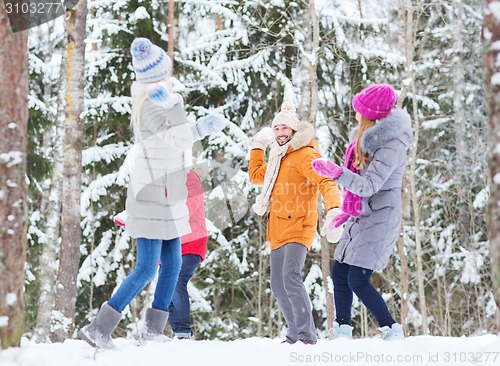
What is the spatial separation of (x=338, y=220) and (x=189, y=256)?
1.43 meters

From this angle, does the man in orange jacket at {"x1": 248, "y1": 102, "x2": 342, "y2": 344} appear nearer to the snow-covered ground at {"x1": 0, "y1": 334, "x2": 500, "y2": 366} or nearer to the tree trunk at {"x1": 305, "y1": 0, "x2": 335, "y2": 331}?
the snow-covered ground at {"x1": 0, "y1": 334, "x2": 500, "y2": 366}

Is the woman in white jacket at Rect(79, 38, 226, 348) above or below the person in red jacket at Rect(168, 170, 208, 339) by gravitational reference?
above

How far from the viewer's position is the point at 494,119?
3289mm

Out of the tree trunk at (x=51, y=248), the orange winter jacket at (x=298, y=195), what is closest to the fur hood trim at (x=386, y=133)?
the orange winter jacket at (x=298, y=195)

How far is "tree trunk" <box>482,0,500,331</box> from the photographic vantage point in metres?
3.28

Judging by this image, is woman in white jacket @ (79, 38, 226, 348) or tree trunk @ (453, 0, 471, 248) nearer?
woman in white jacket @ (79, 38, 226, 348)

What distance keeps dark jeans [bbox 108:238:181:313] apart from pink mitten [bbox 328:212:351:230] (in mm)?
1206

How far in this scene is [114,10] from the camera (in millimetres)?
12273

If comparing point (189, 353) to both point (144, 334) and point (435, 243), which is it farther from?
point (435, 243)

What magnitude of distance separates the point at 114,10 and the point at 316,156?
8683 mm

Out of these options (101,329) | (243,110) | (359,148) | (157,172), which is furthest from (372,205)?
(243,110)

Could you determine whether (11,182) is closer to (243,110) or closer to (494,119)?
(494,119)

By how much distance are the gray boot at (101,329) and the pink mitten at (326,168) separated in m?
1.68

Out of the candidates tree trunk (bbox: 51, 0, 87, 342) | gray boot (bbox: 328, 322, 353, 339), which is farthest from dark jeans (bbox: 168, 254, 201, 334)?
tree trunk (bbox: 51, 0, 87, 342)
